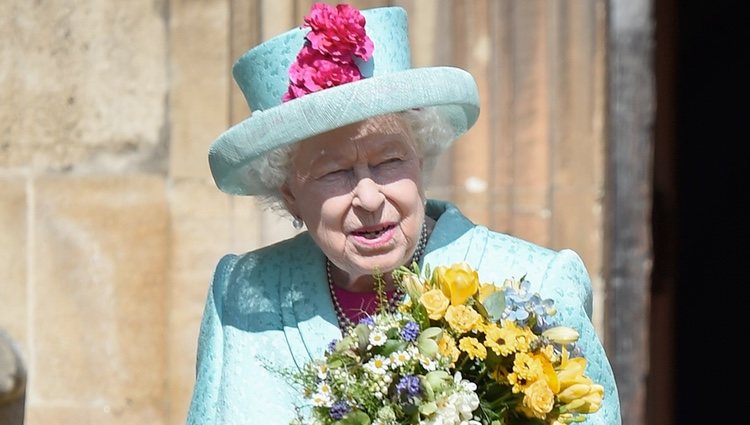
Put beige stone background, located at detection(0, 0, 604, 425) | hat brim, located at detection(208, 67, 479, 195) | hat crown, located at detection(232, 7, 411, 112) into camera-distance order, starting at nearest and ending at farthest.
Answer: hat brim, located at detection(208, 67, 479, 195)
hat crown, located at detection(232, 7, 411, 112)
beige stone background, located at detection(0, 0, 604, 425)

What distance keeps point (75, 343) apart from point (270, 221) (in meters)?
0.58

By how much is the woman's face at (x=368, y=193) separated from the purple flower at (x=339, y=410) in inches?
13.0

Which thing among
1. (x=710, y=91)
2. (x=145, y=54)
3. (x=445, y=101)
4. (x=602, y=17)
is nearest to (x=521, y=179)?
(x=602, y=17)

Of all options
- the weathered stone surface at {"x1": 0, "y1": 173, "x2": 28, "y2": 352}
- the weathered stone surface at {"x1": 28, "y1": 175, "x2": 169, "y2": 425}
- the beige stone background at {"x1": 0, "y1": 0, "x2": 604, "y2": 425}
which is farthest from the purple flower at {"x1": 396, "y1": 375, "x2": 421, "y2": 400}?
the weathered stone surface at {"x1": 0, "y1": 173, "x2": 28, "y2": 352}

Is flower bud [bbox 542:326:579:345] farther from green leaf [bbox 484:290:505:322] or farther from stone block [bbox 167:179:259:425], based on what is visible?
stone block [bbox 167:179:259:425]

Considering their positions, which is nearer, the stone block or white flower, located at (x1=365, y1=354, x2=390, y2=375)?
white flower, located at (x1=365, y1=354, x2=390, y2=375)

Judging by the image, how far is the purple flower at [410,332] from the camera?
224 centimetres

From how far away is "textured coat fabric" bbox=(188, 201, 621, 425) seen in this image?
2.65 meters

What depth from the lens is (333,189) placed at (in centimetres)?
255

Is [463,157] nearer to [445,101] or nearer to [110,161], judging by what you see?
[110,161]

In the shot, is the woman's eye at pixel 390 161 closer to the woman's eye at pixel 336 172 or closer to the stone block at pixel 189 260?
the woman's eye at pixel 336 172

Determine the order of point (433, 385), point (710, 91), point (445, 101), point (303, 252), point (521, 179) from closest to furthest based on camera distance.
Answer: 1. point (433, 385)
2. point (445, 101)
3. point (303, 252)
4. point (521, 179)
5. point (710, 91)

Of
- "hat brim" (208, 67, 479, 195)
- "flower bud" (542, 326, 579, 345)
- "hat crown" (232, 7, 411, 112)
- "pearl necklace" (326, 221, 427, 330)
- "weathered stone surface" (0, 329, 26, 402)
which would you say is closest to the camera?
"flower bud" (542, 326, 579, 345)

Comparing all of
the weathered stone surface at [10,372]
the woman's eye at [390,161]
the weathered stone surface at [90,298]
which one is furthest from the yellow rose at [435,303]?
the weathered stone surface at [90,298]
